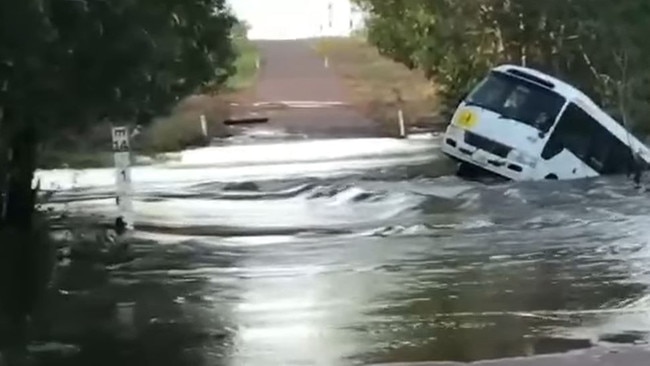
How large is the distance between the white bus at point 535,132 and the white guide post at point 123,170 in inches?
308

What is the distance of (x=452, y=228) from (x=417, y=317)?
683 centimetres

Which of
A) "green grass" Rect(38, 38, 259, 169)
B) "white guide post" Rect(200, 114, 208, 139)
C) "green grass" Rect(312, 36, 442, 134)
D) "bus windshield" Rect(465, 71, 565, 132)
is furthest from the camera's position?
"green grass" Rect(312, 36, 442, 134)

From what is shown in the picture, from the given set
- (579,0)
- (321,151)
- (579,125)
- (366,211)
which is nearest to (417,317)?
(366,211)

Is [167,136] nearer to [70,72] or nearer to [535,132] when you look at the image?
[535,132]

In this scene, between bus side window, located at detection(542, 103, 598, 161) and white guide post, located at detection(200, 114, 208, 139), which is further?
white guide post, located at detection(200, 114, 208, 139)

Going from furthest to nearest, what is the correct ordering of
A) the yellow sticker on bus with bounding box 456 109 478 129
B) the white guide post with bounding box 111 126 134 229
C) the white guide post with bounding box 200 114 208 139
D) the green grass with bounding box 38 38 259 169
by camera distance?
the white guide post with bounding box 200 114 208 139 < the green grass with bounding box 38 38 259 169 < the yellow sticker on bus with bounding box 456 109 478 129 < the white guide post with bounding box 111 126 134 229

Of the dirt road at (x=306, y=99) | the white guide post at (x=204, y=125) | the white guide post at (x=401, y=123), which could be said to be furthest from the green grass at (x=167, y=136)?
the white guide post at (x=401, y=123)

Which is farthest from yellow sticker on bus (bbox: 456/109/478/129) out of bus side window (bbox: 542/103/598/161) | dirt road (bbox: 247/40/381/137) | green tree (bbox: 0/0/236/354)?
dirt road (bbox: 247/40/381/137)

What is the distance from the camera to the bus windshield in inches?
970

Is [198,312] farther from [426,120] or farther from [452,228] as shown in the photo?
[426,120]

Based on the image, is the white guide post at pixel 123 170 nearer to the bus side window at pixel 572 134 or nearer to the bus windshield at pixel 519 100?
the bus windshield at pixel 519 100

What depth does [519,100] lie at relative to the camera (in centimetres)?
2492

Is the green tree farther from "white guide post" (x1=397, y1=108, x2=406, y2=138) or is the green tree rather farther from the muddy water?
"white guide post" (x1=397, y1=108, x2=406, y2=138)

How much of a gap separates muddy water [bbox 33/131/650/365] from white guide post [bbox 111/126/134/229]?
15.6 inches
